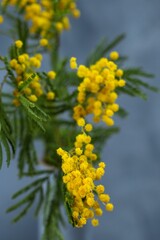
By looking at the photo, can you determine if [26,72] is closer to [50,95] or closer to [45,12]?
[50,95]

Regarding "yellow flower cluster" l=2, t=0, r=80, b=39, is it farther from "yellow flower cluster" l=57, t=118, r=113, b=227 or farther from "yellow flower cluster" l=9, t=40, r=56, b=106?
"yellow flower cluster" l=57, t=118, r=113, b=227

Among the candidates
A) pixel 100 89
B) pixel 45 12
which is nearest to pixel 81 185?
pixel 100 89

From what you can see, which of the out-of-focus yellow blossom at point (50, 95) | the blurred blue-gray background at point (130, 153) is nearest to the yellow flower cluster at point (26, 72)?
the out-of-focus yellow blossom at point (50, 95)

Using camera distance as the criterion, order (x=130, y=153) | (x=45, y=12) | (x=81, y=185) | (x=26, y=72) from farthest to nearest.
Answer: (x=130, y=153), (x=45, y=12), (x=26, y=72), (x=81, y=185)

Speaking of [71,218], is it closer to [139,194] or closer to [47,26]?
[47,26]

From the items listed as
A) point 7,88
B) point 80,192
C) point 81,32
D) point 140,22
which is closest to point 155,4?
point 140,22

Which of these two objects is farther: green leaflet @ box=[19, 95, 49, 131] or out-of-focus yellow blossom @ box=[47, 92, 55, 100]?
out-of-focus yellow blossom @ box=[47, 92, 55, 100]

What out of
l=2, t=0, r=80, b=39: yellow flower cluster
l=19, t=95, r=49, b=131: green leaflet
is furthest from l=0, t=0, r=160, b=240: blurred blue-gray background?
l=19, t=95, r=49, b=131: green leaflet
